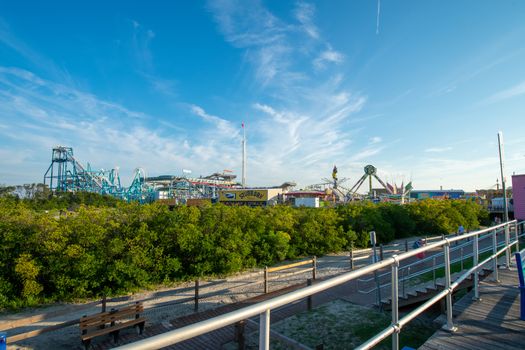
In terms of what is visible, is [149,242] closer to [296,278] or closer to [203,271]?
[203,271]

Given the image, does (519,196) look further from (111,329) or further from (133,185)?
(133,185)

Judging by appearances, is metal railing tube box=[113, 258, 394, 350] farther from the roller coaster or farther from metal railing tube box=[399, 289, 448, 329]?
the roller coaster

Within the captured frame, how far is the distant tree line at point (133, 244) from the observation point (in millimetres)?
10109

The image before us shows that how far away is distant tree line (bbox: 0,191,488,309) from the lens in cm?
1011

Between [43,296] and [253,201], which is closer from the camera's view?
[43,296]

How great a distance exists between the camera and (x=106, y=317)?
7172mm

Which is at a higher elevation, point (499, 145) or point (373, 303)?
point (499, 145)

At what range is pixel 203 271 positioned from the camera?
13.0 m

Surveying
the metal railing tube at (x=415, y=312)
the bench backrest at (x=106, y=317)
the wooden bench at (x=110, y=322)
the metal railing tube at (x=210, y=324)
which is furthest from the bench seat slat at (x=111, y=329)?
the metal railing tube at (x=210, y=324)

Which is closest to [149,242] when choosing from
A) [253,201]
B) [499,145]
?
[499,145]

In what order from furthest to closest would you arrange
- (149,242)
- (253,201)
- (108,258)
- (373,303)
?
(253,201) → (149,242) → (108,258) → (373,303)

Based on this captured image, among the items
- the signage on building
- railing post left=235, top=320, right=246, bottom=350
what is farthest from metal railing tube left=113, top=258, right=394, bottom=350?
the signage on building

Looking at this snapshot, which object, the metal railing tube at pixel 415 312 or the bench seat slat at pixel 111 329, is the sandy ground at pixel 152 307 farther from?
the metal railing tube at pixel 415 312

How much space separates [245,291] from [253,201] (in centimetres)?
5950
